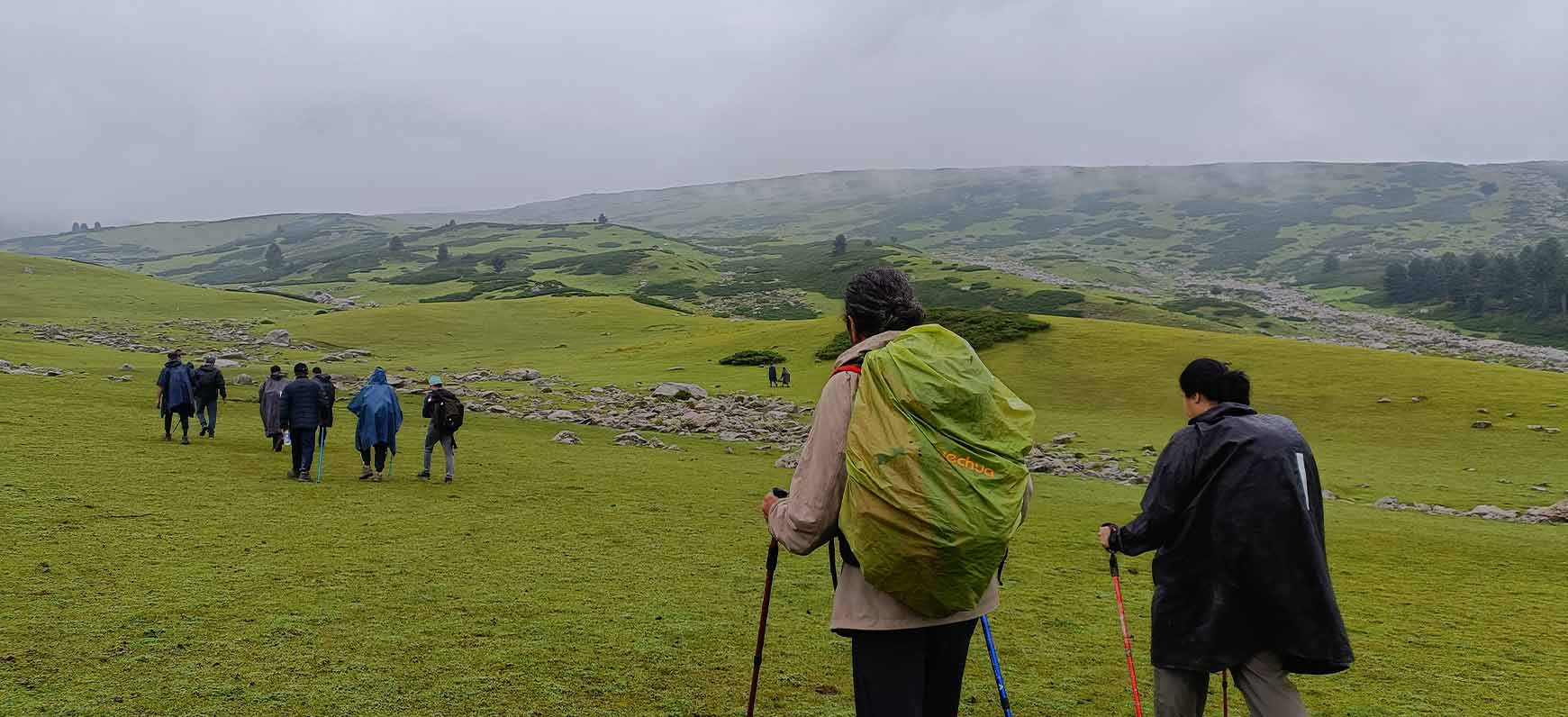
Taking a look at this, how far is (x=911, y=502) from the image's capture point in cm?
364

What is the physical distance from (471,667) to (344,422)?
23.9m

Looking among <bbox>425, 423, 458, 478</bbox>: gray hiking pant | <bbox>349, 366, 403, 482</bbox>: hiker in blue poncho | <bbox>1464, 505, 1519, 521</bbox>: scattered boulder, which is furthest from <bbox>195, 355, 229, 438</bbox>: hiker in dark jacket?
<bbox>1464, 505, 1519, 521</bbox>: scattered boulder

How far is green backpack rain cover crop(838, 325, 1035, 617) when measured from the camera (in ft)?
12.0

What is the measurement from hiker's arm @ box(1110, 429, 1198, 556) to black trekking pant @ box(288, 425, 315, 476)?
17.2 m

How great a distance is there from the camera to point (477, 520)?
48.2 ft

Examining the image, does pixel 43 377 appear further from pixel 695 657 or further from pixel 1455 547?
pixel 1455 547

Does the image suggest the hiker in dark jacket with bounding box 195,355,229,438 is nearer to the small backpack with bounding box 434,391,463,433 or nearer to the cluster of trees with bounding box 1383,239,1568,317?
the small backpack with bounding box 434,391,463,433

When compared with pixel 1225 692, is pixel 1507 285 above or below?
above

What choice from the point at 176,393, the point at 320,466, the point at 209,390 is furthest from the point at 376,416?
the point at 209,390

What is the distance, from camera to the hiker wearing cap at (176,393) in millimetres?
20312

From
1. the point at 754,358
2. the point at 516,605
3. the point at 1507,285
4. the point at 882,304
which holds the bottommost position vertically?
the point at 754,358

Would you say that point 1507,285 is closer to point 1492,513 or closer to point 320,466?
point 1492,513

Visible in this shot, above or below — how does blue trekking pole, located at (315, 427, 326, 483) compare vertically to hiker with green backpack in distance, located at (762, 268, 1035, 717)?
below

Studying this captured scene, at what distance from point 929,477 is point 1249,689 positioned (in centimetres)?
286
